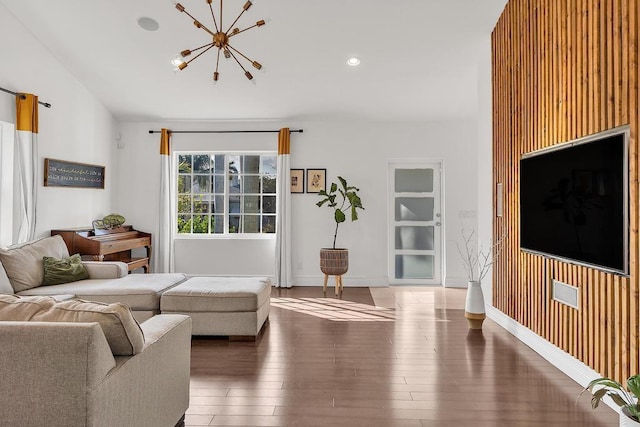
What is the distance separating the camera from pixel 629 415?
183cm

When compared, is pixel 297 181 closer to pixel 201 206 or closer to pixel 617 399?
pixel 201 206

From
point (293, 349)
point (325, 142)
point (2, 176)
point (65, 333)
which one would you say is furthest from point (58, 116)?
point (65, 333)

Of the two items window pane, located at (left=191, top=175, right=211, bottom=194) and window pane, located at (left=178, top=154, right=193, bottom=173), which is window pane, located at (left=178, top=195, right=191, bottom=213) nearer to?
window pane, located at (left=191, top=175, right=211, bottom=194)

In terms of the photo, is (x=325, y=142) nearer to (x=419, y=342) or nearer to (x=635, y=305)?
(x=419, y=342)

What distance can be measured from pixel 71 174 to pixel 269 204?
2724 millimetres

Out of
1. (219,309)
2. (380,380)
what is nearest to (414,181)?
(219,309)

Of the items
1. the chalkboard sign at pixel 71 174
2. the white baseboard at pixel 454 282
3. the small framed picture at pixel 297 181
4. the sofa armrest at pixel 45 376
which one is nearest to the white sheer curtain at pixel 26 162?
the chalkboard sign at pixel 71 174

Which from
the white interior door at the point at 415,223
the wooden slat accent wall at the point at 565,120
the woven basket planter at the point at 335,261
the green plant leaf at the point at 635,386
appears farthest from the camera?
the white interior door at the point at 415,223

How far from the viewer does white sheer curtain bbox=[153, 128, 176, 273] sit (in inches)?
267

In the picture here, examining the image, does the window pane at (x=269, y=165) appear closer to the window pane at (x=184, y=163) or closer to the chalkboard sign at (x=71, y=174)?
the window pane at (x=184, y=163)

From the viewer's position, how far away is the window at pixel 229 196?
704 cm

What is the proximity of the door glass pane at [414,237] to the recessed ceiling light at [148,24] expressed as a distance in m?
4.30

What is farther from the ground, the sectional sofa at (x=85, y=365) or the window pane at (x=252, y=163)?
the window pane at (x=252, y=163)

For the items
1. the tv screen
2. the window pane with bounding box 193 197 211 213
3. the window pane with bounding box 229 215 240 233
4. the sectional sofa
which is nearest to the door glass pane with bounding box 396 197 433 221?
the window pane with bounding box 229 215 240 233
